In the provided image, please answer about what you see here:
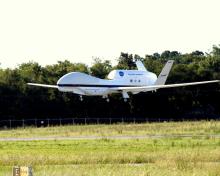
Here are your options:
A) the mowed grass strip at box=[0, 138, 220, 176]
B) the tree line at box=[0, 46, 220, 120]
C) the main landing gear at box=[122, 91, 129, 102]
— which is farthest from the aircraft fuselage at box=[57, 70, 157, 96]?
the mowed grass strip at box=[0, 138, 220, 176]

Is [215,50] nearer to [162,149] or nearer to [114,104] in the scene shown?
[114,104]

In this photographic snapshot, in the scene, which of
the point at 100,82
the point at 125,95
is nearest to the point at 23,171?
the point at 100,82

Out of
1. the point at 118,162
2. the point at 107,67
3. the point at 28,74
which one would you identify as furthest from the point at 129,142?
the point at 107,67

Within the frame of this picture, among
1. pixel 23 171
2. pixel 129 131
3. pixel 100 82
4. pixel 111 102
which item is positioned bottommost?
pixel 23 171

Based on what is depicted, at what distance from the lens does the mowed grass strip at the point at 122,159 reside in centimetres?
2598

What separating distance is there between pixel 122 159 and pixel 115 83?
230 ft

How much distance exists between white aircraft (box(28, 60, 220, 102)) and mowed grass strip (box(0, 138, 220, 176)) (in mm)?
48723

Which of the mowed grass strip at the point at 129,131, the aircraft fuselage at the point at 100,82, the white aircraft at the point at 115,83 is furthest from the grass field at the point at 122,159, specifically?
the white aircraft at the point at 115,83

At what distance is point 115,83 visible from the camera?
102875 mm

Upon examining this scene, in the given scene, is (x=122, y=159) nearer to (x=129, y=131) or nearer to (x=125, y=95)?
(x=129, y=131)

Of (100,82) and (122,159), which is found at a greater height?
(100,82)

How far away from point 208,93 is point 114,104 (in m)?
14.9

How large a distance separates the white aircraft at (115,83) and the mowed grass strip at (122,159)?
160ft

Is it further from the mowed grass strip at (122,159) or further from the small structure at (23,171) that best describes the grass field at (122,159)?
the small structure at (23,171)
